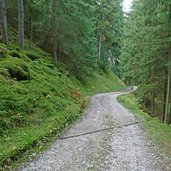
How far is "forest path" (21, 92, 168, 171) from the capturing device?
891 cm

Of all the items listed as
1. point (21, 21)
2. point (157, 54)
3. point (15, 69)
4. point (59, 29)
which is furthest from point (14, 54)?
point (59, 29)

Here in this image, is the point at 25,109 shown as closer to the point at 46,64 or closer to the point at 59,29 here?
the point at 46,64

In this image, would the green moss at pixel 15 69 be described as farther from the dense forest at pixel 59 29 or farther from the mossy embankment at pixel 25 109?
the dense forest at pixel 59 29

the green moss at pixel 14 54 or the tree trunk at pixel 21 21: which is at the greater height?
the tree trunk at pixel 21 21

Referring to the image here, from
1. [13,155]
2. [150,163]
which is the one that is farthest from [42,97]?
[150,163]

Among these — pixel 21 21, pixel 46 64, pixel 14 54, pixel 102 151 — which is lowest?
pixel 102 151

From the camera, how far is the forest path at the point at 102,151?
351 inches

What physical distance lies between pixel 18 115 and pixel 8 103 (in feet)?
2.65

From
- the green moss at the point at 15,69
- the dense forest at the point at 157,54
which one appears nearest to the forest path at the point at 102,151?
the green moss at the point at 15,69

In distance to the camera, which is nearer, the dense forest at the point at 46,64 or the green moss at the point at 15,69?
the dense forest at the point at 46,64

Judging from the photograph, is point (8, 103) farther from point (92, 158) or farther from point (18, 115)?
point (92, 158)

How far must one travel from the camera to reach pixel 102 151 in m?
10.4

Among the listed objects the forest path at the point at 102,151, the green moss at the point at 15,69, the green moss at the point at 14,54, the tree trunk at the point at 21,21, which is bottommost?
the forest path at the point at 102,151

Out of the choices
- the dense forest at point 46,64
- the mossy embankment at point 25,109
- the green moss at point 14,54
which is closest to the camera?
the mossy embankment at point 25,109
